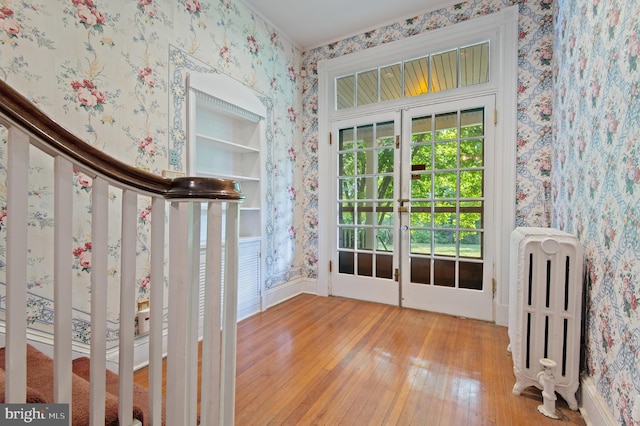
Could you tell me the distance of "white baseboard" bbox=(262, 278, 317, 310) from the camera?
306 centimetres

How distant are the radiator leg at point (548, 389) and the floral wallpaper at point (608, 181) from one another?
172mm

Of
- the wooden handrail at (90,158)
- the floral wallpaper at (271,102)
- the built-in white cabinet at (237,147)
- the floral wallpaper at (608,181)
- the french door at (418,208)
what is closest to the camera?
the wooden handrail at (90,158)

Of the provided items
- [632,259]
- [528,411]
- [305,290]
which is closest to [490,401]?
[528,411]

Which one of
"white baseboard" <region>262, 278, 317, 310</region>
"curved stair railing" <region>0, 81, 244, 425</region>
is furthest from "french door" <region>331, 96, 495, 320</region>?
"curved stair railing" <region>0, 81, 244, 425</region>

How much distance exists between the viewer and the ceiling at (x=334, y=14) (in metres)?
2.76

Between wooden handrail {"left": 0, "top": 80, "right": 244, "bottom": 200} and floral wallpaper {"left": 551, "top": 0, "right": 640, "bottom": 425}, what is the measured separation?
1490mm

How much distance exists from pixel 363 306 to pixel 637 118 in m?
2.49

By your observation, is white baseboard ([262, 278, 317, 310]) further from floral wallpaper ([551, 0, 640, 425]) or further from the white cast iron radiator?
floral wallpaper ([551, 0, 640, 425])

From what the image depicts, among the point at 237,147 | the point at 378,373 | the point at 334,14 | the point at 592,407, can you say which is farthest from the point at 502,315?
the point at 334,14

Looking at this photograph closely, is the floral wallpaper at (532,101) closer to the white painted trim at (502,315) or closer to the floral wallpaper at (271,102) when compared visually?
the floral wallpaper at (271,102)

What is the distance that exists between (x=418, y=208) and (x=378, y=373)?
1678mm

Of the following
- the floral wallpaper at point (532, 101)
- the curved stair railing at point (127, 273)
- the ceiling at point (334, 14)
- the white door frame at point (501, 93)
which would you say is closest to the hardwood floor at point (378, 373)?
the white door frame at point (501, 93)

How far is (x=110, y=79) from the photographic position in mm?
1788

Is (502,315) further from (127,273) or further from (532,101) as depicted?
(127,273)
